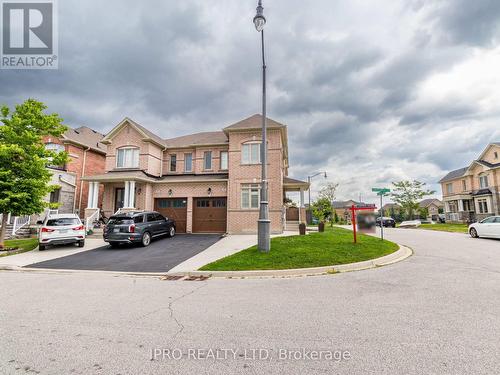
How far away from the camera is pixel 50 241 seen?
12.8 meters

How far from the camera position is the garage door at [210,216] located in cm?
1869

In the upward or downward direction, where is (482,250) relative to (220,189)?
downward

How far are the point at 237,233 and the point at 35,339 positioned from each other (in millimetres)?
14048

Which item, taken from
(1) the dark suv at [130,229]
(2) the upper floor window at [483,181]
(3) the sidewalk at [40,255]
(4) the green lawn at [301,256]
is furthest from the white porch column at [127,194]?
(2) the upper floor window at [483,181]

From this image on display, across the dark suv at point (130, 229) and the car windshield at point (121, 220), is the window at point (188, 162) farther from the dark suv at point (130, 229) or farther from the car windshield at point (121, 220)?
the car windshield at point (121, 220)

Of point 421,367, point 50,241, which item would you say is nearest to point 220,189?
point 50,241

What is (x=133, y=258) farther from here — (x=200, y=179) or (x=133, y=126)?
(x=133, y=126)

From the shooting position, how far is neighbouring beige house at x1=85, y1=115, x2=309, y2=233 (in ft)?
58.6

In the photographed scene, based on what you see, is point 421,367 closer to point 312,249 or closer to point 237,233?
point 312,249

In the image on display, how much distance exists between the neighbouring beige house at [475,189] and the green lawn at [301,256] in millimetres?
31235

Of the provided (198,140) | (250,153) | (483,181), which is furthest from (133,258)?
(483,181)

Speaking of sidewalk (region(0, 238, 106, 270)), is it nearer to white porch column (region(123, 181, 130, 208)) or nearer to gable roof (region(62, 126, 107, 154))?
white porch column (region(123, 181, 130, 208))

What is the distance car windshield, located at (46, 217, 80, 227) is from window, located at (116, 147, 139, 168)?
7.49 metres

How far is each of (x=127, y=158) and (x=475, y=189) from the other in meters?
43.2
